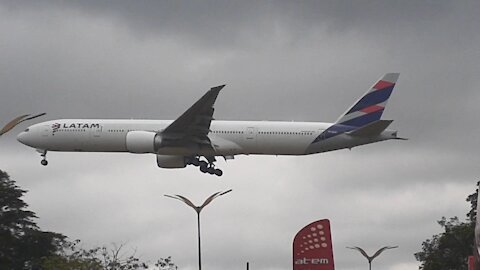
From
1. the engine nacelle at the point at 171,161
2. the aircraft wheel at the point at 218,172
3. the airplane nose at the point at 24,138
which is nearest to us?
the engine nacelle at the point at 171,161

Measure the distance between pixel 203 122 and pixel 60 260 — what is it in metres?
18.8

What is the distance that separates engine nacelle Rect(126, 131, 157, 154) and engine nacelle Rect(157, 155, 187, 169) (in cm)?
311

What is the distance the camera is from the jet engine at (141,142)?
86.1 m

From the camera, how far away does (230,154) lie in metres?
88.4

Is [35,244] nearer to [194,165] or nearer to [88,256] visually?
[88,256]

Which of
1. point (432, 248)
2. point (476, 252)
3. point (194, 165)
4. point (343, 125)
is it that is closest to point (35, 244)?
point (194, 165)

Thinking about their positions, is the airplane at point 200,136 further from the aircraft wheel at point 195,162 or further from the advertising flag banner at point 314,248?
the advertising flag banner at point 314,248

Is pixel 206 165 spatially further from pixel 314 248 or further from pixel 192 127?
pixel 314 248

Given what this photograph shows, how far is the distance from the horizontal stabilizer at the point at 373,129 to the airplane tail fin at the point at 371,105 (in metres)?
3.71

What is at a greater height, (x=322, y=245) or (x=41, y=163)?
(x=41, y=163)

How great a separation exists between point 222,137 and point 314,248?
6353 cm

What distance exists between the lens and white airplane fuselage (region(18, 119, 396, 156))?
8606 cm

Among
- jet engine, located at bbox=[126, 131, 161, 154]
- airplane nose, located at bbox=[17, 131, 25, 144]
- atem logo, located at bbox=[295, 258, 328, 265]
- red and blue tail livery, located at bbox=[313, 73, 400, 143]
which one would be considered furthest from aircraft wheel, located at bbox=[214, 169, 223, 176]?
atem logo, located at bbox=[295, 258, 328, 265]

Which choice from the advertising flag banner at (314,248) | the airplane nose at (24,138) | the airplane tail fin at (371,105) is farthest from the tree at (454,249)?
the advertising flag banner at (314,248)
